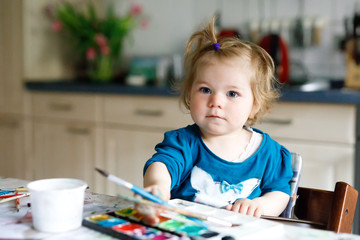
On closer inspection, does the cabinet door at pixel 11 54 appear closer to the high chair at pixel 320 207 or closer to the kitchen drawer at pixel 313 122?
the kitchen drawer at pixel 313 122

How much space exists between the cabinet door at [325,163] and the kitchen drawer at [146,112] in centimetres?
58

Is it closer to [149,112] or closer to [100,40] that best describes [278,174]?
[149,112]

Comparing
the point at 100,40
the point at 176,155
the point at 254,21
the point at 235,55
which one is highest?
the point at 254,21

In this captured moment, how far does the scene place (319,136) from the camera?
2.03 m

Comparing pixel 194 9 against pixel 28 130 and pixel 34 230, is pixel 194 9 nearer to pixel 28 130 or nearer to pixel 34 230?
pixel 28 130

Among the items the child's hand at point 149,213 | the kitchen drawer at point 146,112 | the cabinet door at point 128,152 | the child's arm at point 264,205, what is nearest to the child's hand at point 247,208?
the child's arm at point 264,205

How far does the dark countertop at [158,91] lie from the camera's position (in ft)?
6.29

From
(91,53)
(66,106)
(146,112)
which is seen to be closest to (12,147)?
(66,106)

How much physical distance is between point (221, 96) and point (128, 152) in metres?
1.64

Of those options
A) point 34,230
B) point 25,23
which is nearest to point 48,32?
point 25,23

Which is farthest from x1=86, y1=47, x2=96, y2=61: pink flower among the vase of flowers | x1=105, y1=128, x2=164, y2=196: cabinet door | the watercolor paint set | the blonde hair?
the watercolor paint set

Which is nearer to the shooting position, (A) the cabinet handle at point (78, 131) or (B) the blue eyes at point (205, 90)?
(B) the blue eyes at point (205, 90)

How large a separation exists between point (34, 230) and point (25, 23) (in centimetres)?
246

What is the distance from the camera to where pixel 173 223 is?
0.70m
